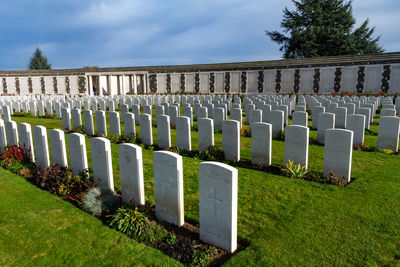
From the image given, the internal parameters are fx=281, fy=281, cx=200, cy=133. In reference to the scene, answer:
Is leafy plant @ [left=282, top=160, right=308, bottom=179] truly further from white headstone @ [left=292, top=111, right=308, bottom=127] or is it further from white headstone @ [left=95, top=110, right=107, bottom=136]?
white headstone @ [left=95, top=110, right=107, bottom=136]

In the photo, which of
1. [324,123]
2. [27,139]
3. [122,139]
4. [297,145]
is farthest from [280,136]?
[27,139]

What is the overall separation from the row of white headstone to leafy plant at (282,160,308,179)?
313cm

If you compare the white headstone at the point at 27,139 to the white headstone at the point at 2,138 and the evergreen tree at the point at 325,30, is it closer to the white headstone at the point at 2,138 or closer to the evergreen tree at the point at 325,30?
the white headstone at the point at 2,138

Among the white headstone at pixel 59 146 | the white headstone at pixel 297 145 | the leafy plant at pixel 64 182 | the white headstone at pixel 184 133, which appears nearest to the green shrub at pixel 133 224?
the leafy plant at pixel 64 182

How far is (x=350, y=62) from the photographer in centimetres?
2917

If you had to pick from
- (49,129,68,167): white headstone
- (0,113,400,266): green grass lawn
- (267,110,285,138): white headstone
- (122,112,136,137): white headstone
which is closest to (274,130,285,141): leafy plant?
(267,110,285,138): white headstone

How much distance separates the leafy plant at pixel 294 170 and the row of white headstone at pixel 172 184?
10.3 ft

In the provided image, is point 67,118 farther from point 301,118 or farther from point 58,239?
point 301,118

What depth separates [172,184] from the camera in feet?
13.8

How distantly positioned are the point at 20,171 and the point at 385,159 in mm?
9355

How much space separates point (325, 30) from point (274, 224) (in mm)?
44003

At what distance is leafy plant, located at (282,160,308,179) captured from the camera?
633 cm

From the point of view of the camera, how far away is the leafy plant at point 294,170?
6.33m

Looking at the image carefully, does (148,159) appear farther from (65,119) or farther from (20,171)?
(65,119)
